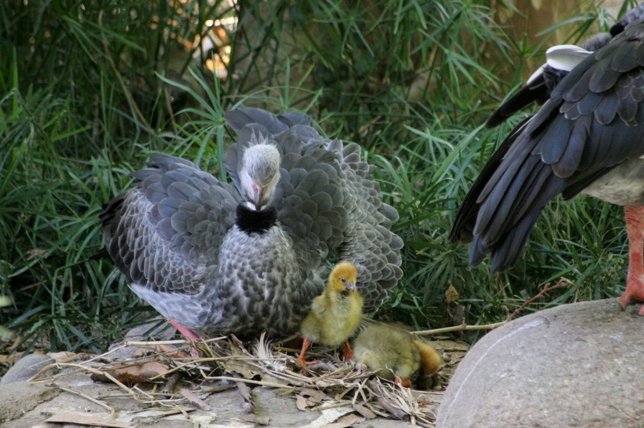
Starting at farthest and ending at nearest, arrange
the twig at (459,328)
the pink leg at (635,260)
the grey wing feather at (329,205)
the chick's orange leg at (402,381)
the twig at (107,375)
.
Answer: the twig at (459,328)
the grey wing feather at (329,205)
the chick's orange leg at (402,381)
the twig at (107,375)
the pink leg at (635,260)

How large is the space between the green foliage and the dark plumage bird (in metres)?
1.57

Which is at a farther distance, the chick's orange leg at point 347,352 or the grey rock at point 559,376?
the chick's orange leg at point 347,352

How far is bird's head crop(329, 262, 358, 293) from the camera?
12.7ft

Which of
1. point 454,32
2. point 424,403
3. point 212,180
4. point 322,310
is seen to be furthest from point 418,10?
point 424,403

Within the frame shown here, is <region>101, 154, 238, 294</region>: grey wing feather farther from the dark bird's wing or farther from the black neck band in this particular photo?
the dark bird's wing

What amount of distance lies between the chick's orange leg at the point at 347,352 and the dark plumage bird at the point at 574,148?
112 centimetres

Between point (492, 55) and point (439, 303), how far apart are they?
86.6 inches

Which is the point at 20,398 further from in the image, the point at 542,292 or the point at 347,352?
the point at 542,292

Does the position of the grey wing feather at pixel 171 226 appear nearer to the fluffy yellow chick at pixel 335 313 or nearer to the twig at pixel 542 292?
the fluffy yellow chick at pixel 335 313

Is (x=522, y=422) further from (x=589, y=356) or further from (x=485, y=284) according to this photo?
(x=485, y=284)

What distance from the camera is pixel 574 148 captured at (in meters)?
2.83

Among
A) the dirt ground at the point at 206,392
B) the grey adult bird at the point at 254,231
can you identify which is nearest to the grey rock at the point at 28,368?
the dirt ground at the point at 206,392

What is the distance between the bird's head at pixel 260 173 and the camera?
3.82 metres

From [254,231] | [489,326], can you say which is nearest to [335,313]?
[254,231]
